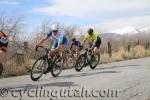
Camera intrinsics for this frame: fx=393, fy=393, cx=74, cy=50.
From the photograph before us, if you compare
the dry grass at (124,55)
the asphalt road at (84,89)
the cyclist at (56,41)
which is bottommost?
the asphalt road at (84,89)

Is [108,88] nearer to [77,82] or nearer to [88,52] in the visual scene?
[77,82]

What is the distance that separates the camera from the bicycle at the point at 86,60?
16703mm

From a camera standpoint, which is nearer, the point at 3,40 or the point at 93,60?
the point at 3,40

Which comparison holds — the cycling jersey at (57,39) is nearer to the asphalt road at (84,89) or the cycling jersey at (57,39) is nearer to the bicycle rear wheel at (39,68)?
the bicycle rear wheel at (39,68)

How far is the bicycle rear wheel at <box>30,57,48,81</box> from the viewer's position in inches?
519

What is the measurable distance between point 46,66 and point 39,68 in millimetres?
389

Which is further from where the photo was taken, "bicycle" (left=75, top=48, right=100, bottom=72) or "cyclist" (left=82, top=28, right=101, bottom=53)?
"cyclist" (left=82, top=28, right=101, bottom=53)

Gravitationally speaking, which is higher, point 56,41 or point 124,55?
point 56,41

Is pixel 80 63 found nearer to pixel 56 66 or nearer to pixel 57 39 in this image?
pixel 56 66

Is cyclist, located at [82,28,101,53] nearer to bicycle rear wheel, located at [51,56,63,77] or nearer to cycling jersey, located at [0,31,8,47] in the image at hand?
bicycle rear wheel, located at [51,56,63,77]

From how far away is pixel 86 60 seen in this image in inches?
681

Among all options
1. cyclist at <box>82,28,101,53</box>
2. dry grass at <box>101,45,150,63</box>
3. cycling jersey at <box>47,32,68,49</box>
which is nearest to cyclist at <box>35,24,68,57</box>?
cycling jersey at <box>47,32,68,49</box>

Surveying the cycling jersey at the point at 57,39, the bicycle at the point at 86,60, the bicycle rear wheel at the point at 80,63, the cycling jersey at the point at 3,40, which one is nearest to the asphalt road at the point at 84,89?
the cycling jersey at the point at 3,40

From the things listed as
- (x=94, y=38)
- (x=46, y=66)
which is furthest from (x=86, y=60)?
(x=46, y=66)
